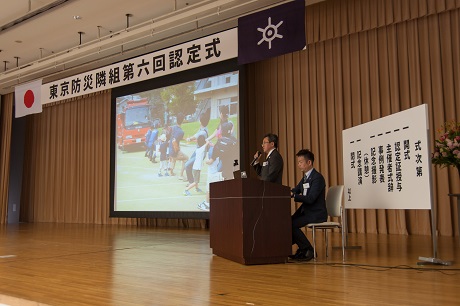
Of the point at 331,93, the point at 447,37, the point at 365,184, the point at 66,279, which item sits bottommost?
the point at 66,279

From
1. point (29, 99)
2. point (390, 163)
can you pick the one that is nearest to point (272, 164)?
point (390, 163)

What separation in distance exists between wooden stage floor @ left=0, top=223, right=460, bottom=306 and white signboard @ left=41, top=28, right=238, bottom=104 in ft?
9.22

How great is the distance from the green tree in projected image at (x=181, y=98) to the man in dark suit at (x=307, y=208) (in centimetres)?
463

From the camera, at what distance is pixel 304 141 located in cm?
779

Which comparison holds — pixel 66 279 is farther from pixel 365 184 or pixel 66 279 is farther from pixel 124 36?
pixel 124 36

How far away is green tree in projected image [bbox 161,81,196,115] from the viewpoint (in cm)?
854

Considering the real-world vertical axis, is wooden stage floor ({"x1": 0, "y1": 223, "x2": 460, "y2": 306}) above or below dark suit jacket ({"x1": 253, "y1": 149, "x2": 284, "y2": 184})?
below

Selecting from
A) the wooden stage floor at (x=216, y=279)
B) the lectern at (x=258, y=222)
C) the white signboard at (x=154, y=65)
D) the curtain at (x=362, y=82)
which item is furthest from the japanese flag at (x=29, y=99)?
the lectern at (x=258, y=222)

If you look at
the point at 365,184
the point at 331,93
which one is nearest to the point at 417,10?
the point at 331,93

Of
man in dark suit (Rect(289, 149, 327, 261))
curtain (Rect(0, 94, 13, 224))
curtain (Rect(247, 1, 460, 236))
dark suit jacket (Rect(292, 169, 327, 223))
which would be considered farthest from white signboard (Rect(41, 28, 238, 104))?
curtain (Rect(0, 94, 13, 224))

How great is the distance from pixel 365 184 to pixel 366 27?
3.27 metres

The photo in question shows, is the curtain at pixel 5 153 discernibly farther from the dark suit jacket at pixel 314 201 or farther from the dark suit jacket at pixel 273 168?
the dark suit jacket at pixel 314 201

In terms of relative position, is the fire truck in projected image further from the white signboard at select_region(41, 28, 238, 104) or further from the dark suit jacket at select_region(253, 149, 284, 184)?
the dark suit jacket at select_region(253, 149, 284, 184)

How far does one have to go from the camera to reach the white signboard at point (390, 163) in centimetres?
376
